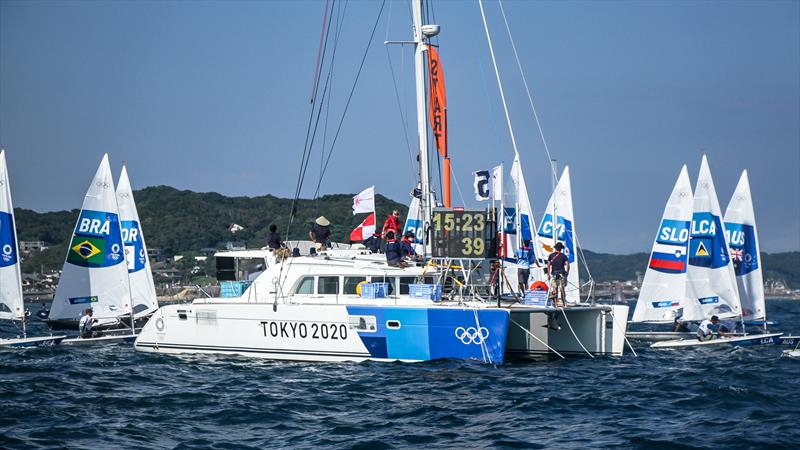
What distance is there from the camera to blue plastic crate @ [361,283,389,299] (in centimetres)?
2348

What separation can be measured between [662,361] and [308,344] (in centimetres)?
860

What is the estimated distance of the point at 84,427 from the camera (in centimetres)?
1594

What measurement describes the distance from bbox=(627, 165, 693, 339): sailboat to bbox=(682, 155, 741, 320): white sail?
0.28 m

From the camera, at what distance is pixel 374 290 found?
23.5m

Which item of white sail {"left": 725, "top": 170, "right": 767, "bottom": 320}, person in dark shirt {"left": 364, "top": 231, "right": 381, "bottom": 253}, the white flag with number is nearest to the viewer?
the white flag with number

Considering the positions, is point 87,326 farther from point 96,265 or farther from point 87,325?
point 96,265

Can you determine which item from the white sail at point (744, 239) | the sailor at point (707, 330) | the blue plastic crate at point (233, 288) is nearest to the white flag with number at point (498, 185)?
the blue plastic crate at point (233, 288)

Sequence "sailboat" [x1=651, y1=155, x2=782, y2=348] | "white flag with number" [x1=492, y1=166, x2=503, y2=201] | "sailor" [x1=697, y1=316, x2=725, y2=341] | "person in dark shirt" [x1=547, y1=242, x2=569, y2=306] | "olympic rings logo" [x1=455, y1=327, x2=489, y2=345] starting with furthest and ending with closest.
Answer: "sailboat" [x1=651, y1=155, x2=782, y2=348] → "sailor" [x1=697, y1=316, x2=725, y2=341] → "person in dark shirt" [x1=547, y1=242, x2=569, y2=306] → "white flag with number" [x1=492, y1=166, x2=503, y2=201] → "olympic rings logo" [x1=455, y1=327, x2=489, y2=345]

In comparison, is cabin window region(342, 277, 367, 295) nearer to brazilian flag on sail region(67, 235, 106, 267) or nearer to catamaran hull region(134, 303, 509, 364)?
catamaran hull region(134, 303, 509, 364)

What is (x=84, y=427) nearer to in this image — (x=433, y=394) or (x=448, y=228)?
(x=433, y=394)

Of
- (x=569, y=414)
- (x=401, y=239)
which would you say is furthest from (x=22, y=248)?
(x=569, y=414)

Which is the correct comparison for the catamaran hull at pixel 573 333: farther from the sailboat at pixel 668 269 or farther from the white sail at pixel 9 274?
the white sail at pixel 9 274

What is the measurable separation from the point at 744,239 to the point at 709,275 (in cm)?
289

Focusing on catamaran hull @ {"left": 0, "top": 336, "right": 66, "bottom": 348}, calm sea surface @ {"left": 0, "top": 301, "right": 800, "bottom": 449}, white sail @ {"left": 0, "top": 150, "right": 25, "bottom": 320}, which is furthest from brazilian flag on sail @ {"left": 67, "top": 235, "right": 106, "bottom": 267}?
calm sea surface @ {"left": 0, "top": 301, "right": 800, "bottom": 449}
